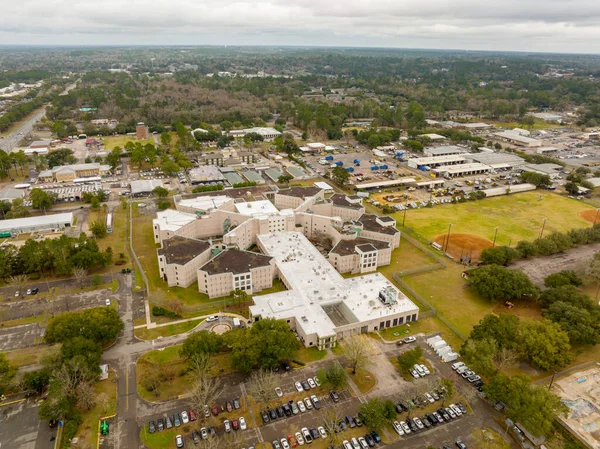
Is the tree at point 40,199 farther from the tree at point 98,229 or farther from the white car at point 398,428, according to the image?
the white car at point 398,428

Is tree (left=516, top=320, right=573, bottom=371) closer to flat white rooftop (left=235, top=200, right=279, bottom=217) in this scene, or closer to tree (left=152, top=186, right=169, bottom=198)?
flat white rooftop (left=235, top=200, right=279, bottom=217)

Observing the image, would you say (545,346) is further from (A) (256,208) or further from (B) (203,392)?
(A) (256,208)

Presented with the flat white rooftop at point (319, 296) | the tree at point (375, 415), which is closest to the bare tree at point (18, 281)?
the flat white rooftop at point (319, 296)

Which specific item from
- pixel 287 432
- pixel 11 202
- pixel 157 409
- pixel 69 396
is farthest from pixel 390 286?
pixel 11 202

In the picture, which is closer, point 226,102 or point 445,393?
point 445,393

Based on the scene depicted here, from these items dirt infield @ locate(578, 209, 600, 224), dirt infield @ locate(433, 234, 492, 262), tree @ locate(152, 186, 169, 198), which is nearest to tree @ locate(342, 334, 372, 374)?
dirt infield @ locate(433, 234, 492, 262)

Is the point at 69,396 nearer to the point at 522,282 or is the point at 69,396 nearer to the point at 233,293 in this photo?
the point at 233,293
